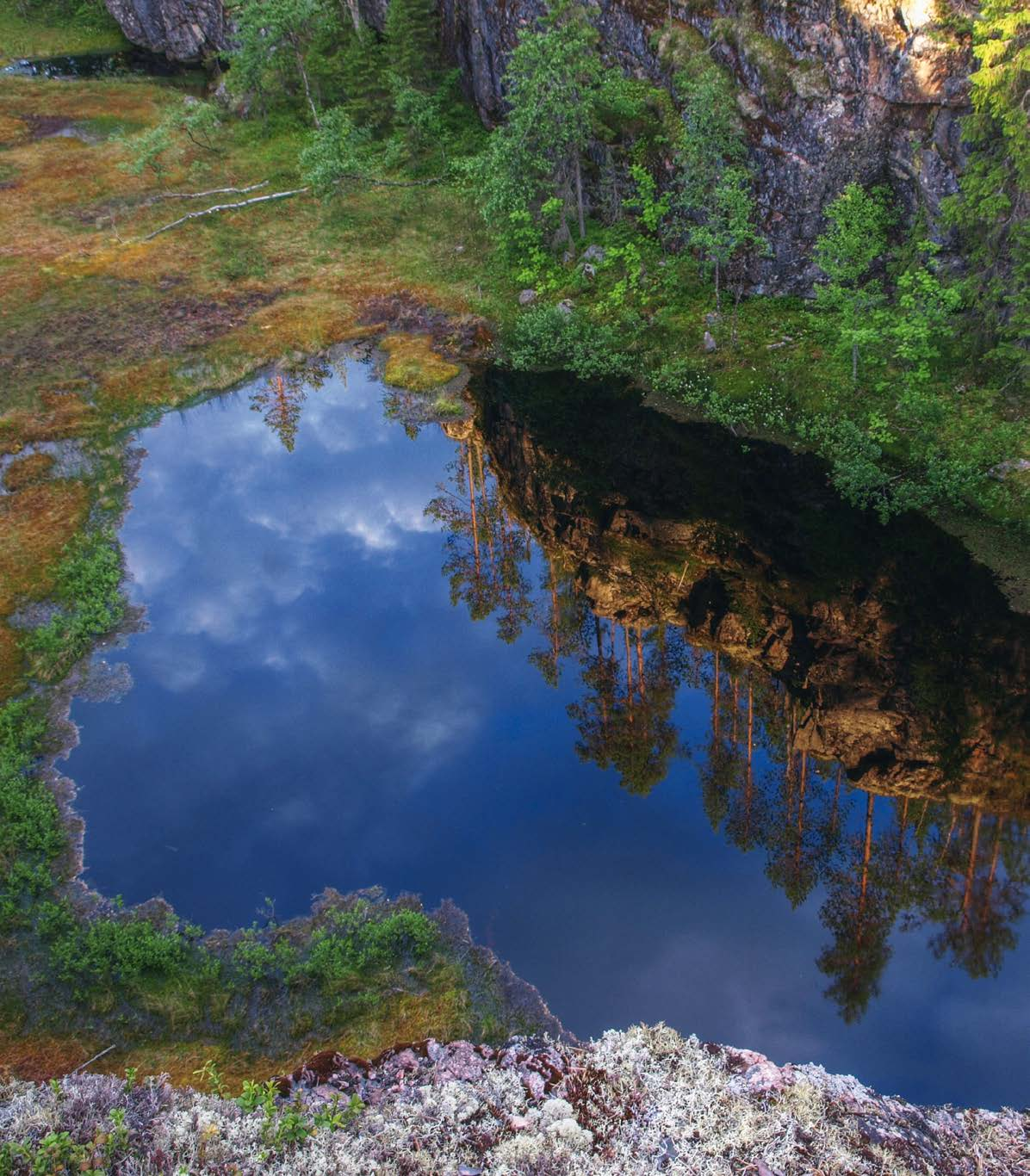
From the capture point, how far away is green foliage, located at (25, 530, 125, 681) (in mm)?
22672

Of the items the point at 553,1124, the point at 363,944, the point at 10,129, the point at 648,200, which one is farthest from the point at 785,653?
the point at 10,129

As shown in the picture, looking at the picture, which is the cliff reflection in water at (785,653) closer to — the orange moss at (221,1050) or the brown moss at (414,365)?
the brown moss at (414,365)

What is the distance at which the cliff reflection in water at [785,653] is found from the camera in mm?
18000

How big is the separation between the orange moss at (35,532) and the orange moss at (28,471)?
38 centimetres

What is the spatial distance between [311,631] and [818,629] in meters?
13.7

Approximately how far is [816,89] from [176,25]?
5621cm

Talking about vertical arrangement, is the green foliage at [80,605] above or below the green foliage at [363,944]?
above

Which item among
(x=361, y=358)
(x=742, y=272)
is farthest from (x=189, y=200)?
(x=742, y=272)

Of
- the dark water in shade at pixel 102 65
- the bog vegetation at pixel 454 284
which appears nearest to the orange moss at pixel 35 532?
the bog vegetation at pixel 454 284

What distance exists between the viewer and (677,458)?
2908cm

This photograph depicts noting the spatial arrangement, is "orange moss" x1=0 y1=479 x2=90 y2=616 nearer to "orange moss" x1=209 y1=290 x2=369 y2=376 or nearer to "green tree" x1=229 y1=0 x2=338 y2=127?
"orange moss" x1=209 y1=290 x2=369 y2=376

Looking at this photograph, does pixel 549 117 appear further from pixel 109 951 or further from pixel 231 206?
pixel 109 951

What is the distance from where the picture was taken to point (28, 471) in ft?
96.0

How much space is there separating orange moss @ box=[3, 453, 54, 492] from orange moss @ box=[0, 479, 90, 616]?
0.38 metres
